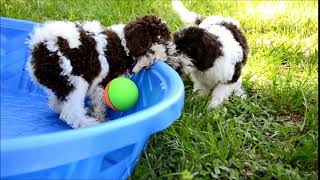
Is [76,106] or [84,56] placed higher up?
[84,56]

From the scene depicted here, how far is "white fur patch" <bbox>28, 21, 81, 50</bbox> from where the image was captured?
3.12 m

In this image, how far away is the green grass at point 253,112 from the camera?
9.47ft

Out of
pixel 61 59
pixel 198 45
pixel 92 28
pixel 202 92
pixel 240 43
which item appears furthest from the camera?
pixel 202 92

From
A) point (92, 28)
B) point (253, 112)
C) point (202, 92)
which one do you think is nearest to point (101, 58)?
point (92, 28)

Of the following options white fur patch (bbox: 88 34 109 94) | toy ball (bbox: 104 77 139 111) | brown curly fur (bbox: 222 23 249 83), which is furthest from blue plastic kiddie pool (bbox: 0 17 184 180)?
brown curly fur (bbox: 222 23 249 83)

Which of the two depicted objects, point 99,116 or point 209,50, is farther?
point 209,50

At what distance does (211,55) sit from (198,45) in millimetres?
130

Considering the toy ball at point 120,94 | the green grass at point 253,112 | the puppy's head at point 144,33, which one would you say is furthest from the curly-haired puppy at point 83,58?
the green grass at point 253,112

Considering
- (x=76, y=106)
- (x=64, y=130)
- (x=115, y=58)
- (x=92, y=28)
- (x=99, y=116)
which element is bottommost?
(x=99, y=116)

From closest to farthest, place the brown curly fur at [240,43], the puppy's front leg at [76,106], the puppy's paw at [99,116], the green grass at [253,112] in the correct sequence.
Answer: the green grass at [253,112] < the puppy's front leg at [76,106] < the puppy's paw at [99,116] < the brown curly fur at [240,43]

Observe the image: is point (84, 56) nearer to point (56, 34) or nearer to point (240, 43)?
point (56, 34)

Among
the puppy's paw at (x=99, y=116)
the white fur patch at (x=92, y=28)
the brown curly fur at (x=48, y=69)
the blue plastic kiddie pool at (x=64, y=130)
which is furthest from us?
the puppy's paw at (x=99, y=116)

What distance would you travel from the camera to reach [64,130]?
2809mm

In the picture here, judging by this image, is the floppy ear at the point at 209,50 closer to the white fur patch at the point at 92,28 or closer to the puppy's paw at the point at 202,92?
the puppy's paw at the point at 202,92
